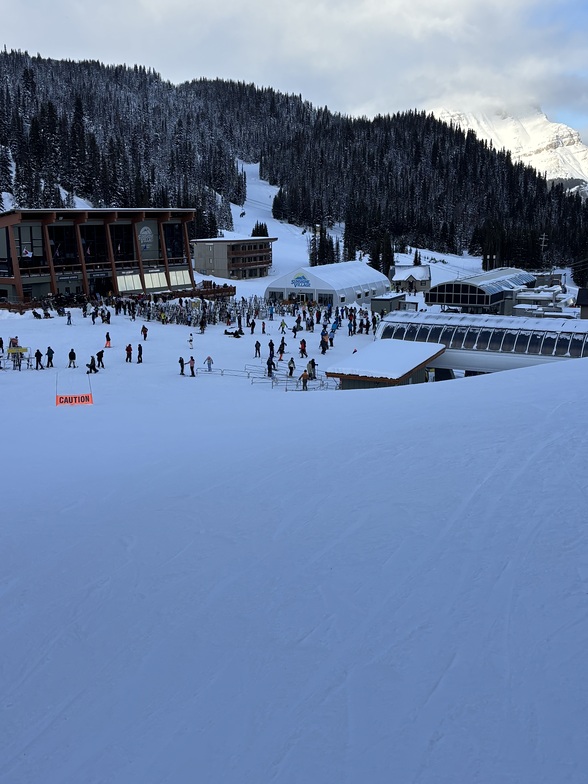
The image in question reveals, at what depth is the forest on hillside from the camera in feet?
277

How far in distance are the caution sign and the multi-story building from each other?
4326 centimetres

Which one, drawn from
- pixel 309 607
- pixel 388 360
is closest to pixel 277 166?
pixel 388 360

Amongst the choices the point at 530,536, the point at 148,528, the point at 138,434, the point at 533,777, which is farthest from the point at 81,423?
the point at 533,777

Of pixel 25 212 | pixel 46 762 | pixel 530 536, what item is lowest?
pixel 46 762

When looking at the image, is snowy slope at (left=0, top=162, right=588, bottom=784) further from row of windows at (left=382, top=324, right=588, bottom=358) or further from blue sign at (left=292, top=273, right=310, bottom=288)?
blue sign at (left=292, top=273, right=310, bottom=288)

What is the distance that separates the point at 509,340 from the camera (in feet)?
85.4

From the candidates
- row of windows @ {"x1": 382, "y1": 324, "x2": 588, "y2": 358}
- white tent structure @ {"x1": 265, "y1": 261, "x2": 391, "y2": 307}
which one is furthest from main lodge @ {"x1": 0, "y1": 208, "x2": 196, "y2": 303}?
row of windows @ {"x1": 382, "y1": 324, "x2": 588, "y2": 358}

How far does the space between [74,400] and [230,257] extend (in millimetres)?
43671

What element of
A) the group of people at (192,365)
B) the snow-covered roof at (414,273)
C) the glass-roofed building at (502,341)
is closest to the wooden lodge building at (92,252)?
the group of people at (192,365)

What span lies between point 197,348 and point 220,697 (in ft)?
75.4

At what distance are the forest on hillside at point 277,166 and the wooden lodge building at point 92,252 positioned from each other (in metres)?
25.9

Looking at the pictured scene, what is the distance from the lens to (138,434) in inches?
565

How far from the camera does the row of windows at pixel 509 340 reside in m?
25.3

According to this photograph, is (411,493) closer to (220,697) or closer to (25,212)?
(220,697)
